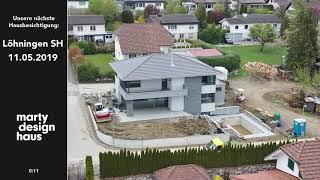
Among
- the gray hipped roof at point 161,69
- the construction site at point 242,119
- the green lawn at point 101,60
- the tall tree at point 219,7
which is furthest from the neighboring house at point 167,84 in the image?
the tall tree at point 219,7

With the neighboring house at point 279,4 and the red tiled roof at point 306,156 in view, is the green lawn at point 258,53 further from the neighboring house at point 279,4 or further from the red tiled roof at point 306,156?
the red tiled roof at point 306,156

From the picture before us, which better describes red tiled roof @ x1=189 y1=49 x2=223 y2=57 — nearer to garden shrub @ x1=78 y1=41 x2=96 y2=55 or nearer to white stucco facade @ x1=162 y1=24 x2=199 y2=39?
white stucco facade @ x1=162 y1=24 x2=199 y2=39

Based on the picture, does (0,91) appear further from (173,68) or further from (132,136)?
(173,68)

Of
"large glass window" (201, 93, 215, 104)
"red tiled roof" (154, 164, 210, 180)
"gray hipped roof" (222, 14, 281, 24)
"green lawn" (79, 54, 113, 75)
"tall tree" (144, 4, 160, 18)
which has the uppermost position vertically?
"tall tree" (144, 4, 160, 18)

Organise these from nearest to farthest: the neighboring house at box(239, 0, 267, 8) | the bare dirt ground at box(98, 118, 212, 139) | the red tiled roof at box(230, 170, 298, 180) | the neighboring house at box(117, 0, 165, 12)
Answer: the red tiled roof at box(230, 170, 298, 180), the bare dirt ground at box(98, 118, 212, 139), the neighboring house at box(117, 0, 165, 12), the neighboring house at box(239, 0, 267, 8)

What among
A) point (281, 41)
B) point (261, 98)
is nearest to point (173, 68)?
point (261, 98)

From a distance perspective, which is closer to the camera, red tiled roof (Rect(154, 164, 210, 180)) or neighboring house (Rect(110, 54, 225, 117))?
red tiled roof (Rect(154, 164, 210, 180))
